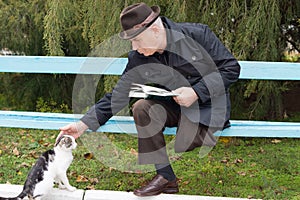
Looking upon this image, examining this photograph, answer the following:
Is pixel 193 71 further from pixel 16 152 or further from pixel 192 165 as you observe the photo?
pixel 16 152

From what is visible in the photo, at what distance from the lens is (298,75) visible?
136 inches

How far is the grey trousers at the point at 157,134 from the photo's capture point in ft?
9.80

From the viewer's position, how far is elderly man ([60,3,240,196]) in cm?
293

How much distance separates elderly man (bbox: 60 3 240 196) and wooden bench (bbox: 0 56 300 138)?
33cm

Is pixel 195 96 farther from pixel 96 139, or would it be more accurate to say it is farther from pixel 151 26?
pixel 96 139

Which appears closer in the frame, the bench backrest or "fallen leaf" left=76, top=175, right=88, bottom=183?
the bench backrest

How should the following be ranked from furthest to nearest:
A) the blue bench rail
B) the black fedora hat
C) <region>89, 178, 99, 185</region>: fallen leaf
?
<region>89, 178, 99, 185</region>: fallen leaf
the blue bench rail
the black fedora hat

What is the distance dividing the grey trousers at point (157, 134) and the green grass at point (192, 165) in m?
0.52

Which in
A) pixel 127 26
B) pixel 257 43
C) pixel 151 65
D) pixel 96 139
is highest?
pixel 127 26

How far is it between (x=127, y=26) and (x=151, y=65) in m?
0.35

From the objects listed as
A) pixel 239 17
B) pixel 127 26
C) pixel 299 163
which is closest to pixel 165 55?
pixel 127 26

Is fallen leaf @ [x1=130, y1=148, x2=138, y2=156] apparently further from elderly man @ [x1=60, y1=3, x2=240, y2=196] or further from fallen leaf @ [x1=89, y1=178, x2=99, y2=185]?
elderly man @ [x1=60, y1=3, x2=240, y2=196]

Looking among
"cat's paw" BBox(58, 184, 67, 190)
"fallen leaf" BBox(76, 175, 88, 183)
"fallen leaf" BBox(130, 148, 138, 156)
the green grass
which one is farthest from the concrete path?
"fallen leaf" BBox(130, 148, 138, 156)

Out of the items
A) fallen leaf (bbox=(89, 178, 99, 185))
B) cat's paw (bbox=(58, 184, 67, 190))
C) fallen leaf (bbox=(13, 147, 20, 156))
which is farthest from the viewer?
fallen leaf (bbox=(13, 147, 20, 156))
